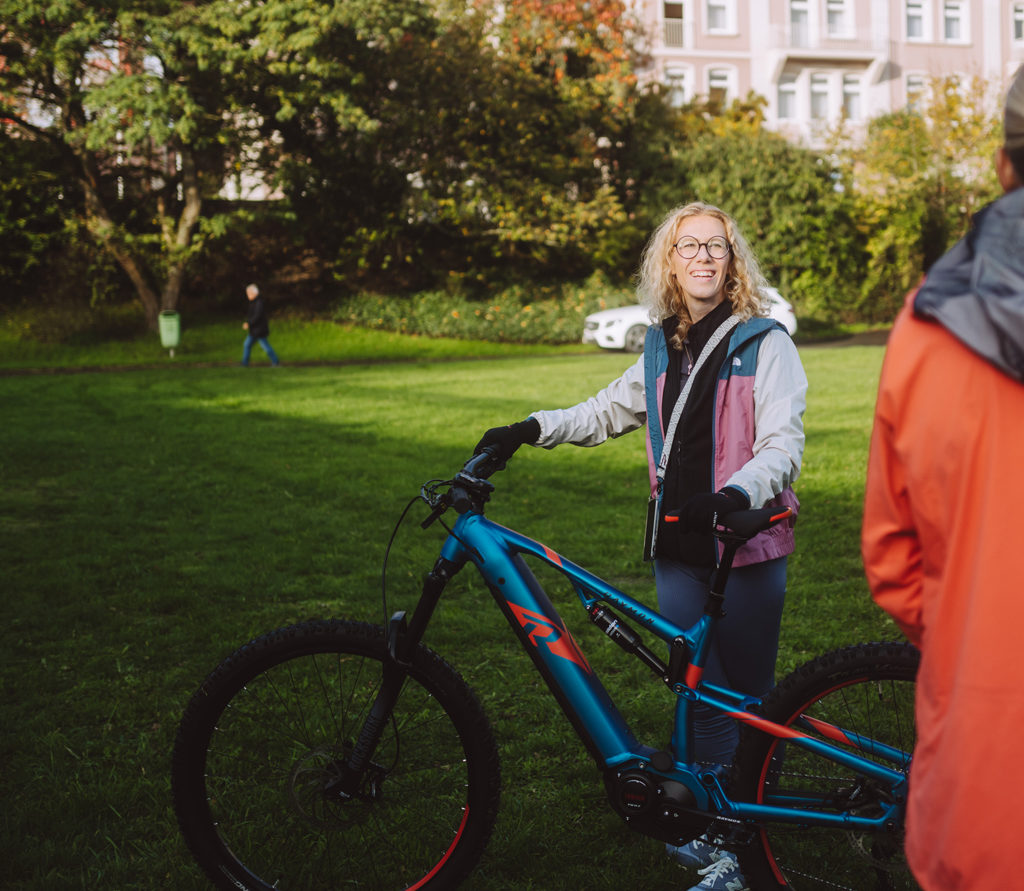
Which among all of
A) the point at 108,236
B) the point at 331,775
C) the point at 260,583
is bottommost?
the point at 260,583

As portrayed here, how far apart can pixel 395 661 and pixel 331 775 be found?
44cm

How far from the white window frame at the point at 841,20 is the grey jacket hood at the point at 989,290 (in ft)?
148

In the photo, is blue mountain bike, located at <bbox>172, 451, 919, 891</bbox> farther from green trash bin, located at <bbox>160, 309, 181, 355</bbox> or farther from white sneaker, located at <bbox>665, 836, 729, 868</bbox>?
green trash bin, located at <bbox>160, 309, 181, 355</bbox>

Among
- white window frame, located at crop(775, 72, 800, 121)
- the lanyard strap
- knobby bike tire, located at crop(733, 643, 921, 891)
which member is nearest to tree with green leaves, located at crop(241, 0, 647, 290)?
white window frame, located at crop(775, 72, 800, 121)

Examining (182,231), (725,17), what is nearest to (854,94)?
(725,17)

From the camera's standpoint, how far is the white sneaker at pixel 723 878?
9.66 ft

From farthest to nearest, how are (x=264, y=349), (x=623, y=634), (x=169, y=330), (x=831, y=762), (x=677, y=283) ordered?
(x=169, y=330) → (x=264, y=349) → (x=677, y=283) → (x=623, y=634) → (x=831, y=762)

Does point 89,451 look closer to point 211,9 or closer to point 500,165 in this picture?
point 211,9

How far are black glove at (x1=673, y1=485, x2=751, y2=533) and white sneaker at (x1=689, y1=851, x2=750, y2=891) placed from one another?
3.80 feet

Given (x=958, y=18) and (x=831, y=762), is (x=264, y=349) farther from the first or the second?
(x=958, y=18)

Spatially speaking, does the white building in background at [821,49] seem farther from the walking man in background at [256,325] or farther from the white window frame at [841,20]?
the walking man in background at [256,325]

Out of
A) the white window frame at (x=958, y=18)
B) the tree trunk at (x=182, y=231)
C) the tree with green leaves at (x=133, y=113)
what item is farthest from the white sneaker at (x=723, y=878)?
the white window frame at (x=958, y=18)

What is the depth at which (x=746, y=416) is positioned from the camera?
9.48 ft

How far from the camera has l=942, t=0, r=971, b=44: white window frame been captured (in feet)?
142
